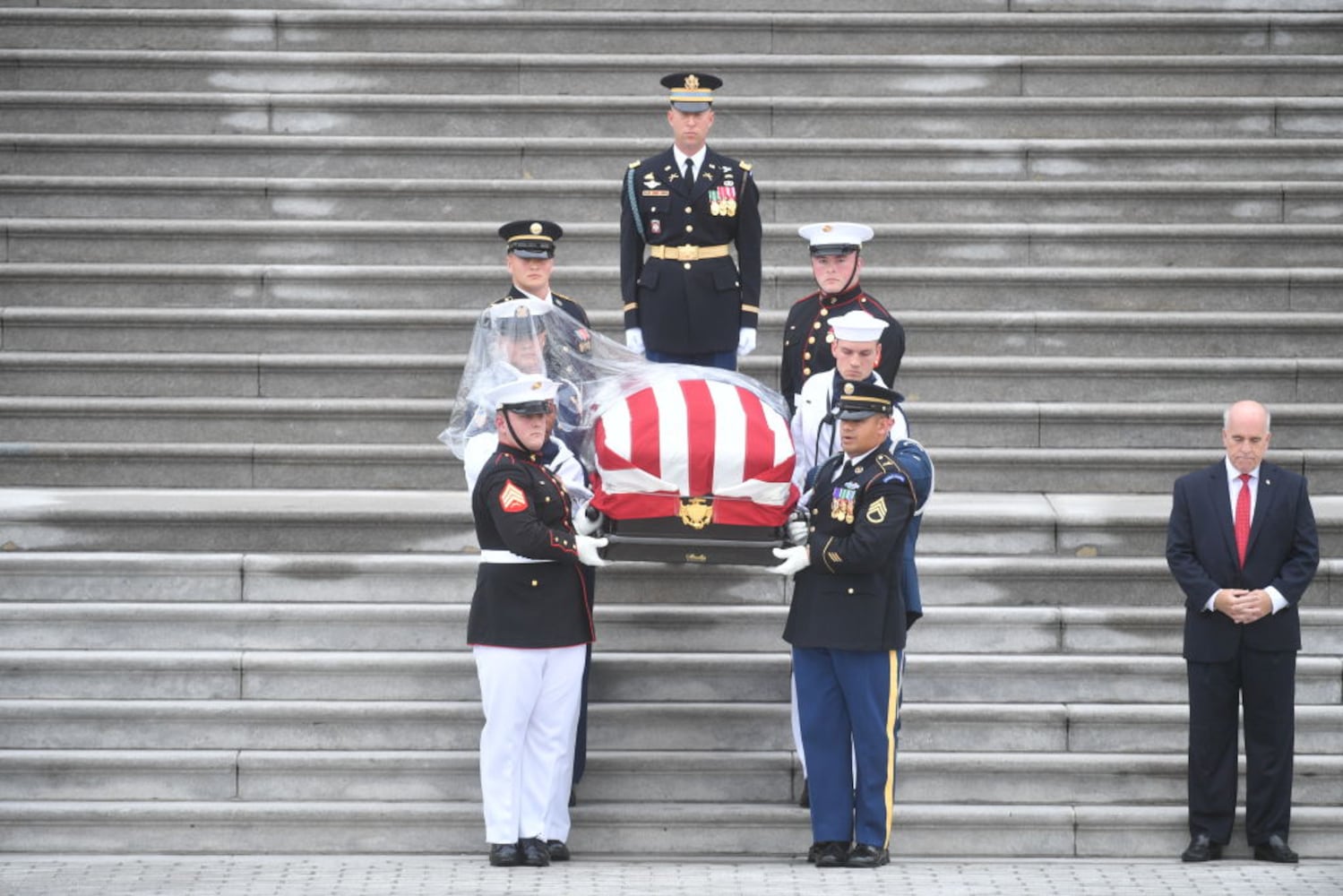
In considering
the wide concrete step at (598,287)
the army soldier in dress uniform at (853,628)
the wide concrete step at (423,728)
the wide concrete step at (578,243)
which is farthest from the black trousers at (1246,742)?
the wide concrete step at (578,243)

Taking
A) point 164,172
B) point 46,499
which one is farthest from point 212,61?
point 46,499

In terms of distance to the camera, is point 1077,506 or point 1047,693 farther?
point 1077,506

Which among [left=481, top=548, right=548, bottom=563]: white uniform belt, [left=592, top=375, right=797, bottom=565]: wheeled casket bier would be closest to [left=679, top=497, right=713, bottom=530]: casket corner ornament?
[left=592, top=375, right=797, bottom=565]: wheeled casket bier

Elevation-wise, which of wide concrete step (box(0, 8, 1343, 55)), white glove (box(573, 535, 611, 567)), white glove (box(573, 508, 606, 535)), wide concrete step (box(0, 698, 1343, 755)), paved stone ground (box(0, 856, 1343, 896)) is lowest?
paved stone ground (box(0, 856, 1343, 896))

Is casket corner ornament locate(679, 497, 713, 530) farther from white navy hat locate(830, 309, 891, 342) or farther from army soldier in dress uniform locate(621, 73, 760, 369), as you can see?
army soldier in dress uniform locate(621, 73, 760, 369)

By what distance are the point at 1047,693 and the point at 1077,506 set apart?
4.03 ft

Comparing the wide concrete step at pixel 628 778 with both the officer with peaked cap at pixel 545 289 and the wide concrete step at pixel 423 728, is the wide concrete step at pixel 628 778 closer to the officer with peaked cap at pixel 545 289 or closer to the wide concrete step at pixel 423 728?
the wide concrete step at pixel 423 728

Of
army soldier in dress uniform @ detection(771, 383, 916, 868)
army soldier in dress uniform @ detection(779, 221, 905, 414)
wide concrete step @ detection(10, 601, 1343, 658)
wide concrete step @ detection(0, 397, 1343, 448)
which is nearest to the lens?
army soldier in dress uniform @ detection(771, 383, 916, 868)

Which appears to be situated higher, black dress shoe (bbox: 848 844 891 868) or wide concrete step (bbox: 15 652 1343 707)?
wide concrete step (bbox: 15 652 1343 707)

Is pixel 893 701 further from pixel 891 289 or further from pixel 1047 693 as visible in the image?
pixel 891 289

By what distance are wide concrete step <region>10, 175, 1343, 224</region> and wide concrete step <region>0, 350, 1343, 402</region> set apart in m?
1.15

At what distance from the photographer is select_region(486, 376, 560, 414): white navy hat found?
8.19 metres

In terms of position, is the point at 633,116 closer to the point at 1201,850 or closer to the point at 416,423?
the point at 416,423

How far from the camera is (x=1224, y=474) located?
880cm
